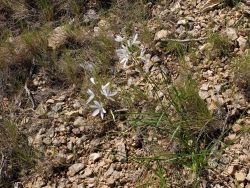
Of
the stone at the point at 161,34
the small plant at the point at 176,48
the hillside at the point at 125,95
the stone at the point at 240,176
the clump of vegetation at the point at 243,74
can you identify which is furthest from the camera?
the stone at the point at 161,34

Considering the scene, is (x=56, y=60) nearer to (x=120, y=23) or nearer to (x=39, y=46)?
(x=39, y=46)

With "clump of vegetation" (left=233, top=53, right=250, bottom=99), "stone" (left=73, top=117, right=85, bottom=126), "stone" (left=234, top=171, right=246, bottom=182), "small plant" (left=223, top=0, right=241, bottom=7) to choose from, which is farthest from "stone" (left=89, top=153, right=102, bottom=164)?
"small plant" (left=223, top=0, right=241, bottom=7)

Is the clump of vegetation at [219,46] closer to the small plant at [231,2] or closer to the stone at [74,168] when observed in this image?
the small plant at [231,2]

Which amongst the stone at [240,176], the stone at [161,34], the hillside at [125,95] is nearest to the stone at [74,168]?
the hillside at [125,95]

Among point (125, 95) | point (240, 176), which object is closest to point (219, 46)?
point (125, 95)

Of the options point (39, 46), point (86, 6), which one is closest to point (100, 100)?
point (39, 46)

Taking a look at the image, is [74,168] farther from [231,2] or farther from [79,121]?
[231,2]
